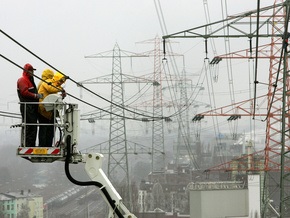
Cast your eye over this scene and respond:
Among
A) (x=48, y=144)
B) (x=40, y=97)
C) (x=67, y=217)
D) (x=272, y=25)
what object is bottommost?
(x=67, y=217)

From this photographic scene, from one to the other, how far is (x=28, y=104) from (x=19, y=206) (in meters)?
74.7

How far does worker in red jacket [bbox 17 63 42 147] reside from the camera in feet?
28.8

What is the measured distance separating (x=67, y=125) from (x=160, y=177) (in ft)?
294

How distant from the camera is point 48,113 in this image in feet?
29.9

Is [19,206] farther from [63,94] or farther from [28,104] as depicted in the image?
[28,104]

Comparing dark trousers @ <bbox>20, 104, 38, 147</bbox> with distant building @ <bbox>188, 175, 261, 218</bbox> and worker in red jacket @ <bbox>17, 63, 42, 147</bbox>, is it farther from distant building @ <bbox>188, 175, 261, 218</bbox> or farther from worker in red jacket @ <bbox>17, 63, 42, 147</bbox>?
distant building @ <bbox>188, 175, 261, 218</bbox>

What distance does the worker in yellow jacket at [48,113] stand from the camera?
8906 mm

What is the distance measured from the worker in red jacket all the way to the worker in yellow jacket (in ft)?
0.37

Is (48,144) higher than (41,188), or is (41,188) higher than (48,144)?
(48,144)

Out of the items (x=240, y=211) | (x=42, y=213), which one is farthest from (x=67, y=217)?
(x=240, y=211)

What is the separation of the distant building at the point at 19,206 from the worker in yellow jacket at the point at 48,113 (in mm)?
69497

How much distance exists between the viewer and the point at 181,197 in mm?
90812

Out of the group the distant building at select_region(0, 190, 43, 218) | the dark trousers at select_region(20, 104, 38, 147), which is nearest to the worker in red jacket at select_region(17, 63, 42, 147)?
the dark trousers at select_region(20, 104, 38, 147)

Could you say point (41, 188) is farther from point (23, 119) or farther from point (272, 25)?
point (23, 119)
